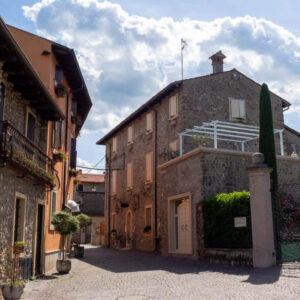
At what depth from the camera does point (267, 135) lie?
15.8 m

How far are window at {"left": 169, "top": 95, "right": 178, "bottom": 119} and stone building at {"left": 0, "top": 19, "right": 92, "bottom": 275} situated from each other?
15.3ft

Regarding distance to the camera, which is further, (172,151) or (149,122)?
(149,122)

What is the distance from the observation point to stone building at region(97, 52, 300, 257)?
1744cm

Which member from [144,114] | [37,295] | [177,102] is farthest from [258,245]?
[144,114]

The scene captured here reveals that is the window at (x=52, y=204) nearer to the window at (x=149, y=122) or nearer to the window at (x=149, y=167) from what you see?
the window at (x=149, y=167)

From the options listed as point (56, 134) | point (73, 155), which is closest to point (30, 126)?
point (56, 134)

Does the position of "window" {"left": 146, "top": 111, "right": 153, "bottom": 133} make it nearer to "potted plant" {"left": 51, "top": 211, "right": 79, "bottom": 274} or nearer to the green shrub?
the green shrub

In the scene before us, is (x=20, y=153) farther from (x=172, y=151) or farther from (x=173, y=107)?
(x=173, y=107)

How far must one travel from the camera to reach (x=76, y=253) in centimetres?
2086

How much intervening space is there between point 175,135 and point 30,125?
32.8 ft

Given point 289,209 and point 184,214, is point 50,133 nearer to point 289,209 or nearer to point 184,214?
point 184,214

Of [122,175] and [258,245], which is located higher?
[122,175]

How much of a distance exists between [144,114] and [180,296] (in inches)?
730

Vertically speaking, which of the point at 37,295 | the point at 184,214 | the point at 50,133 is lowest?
the point at 37,295
